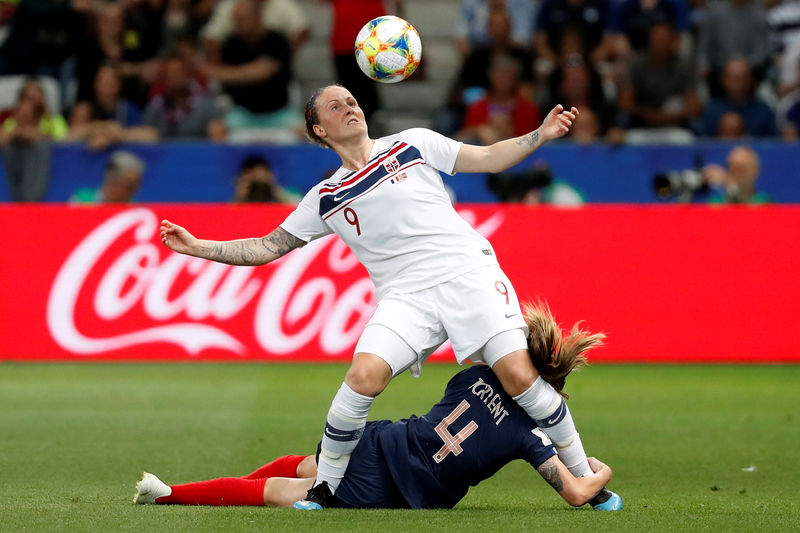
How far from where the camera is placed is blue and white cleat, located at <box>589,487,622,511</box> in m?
6.29

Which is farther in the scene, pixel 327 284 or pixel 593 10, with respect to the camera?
pixel 593 10

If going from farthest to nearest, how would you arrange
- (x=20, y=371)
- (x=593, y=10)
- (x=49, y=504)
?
(x=593, y=10) < (x=20, y=371) < (x=49, y=504)

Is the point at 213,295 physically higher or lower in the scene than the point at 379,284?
lower

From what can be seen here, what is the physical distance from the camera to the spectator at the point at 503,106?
639 inches

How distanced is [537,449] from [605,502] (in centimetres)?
49

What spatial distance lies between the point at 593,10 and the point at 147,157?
6.57 meters

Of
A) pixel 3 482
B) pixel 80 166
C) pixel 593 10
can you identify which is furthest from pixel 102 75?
pixel 3 482

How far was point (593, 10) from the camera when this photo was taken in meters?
17.9

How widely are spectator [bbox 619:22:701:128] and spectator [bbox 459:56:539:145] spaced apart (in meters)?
1.49

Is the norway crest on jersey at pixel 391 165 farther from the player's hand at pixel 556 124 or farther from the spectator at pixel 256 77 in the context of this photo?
the spectator at pixel 256 77

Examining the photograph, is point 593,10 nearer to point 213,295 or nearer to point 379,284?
point 213,295

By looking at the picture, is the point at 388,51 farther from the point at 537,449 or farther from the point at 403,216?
the point at 537,449

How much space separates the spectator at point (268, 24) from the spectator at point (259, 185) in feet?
8.41

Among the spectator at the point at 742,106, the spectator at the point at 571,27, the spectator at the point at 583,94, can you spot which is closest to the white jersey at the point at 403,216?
the spectator at the point at 583,94
